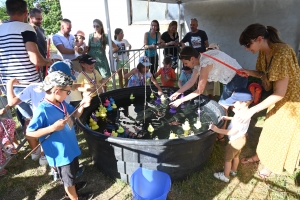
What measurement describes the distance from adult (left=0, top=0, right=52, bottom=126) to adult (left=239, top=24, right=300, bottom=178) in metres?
2.62

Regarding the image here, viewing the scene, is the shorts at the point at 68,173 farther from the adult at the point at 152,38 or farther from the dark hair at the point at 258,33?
the adult at the point at 152,38

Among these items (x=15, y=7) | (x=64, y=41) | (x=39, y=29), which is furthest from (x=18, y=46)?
(x=64, y=41)

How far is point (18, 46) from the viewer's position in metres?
2.84

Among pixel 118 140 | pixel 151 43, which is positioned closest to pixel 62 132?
pixel 118 140

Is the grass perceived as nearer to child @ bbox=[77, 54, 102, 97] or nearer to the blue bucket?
the blue bucket

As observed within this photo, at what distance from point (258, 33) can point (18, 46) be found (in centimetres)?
298

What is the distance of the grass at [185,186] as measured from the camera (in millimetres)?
2805

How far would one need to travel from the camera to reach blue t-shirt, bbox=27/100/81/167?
2.03 meters

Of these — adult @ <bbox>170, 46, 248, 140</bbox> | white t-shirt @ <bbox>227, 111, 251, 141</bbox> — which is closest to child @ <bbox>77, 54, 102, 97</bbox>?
adult @ <bbox>170, 46, 248, 140</bbox>

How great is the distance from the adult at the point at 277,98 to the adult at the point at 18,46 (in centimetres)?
262

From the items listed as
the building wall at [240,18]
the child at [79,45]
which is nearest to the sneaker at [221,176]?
the child at [79,45]

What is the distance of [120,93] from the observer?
459 centimetres

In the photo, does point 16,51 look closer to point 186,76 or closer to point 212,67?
point 212,67

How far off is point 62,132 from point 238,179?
2.46 metres
